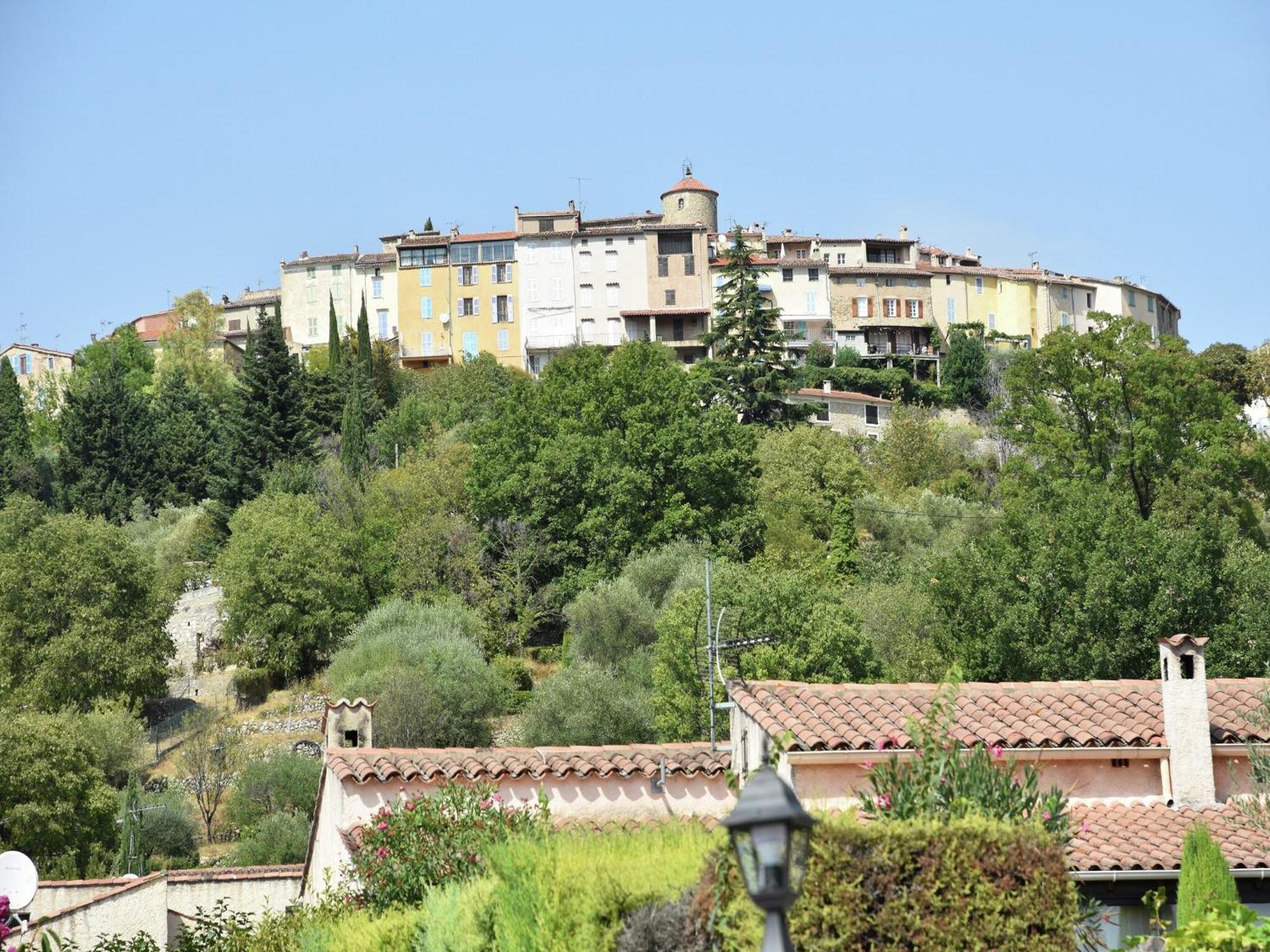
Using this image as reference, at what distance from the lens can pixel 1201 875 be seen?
1395 centimetres

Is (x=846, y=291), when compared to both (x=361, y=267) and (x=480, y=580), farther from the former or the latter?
(x=480, y=580)

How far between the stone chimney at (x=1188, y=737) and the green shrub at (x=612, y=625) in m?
35.6

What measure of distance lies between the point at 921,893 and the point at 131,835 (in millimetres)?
38030

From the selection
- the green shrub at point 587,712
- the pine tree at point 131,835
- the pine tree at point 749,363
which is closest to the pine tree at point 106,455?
the pine tree at point 749,363

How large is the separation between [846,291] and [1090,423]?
1879 inches

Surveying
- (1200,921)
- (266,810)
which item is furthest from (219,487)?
(1200,921)

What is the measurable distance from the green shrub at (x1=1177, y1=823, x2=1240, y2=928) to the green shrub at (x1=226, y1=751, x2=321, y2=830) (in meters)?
37.6

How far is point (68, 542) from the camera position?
61906 millimetres

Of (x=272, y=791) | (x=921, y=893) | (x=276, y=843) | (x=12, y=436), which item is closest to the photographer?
(x=921, y=893)

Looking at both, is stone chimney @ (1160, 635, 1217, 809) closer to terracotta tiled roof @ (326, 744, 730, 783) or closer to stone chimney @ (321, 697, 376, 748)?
terracotta tiled roof @ (326, 744, 730, 783)

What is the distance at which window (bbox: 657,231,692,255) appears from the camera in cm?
9825

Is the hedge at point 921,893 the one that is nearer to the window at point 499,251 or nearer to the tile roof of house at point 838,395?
the tile roof of house at point 838,395

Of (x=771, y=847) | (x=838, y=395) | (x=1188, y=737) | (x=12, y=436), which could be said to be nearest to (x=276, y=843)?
(x=1188, y=737)

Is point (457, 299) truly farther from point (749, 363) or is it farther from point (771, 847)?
point (771, 847)
